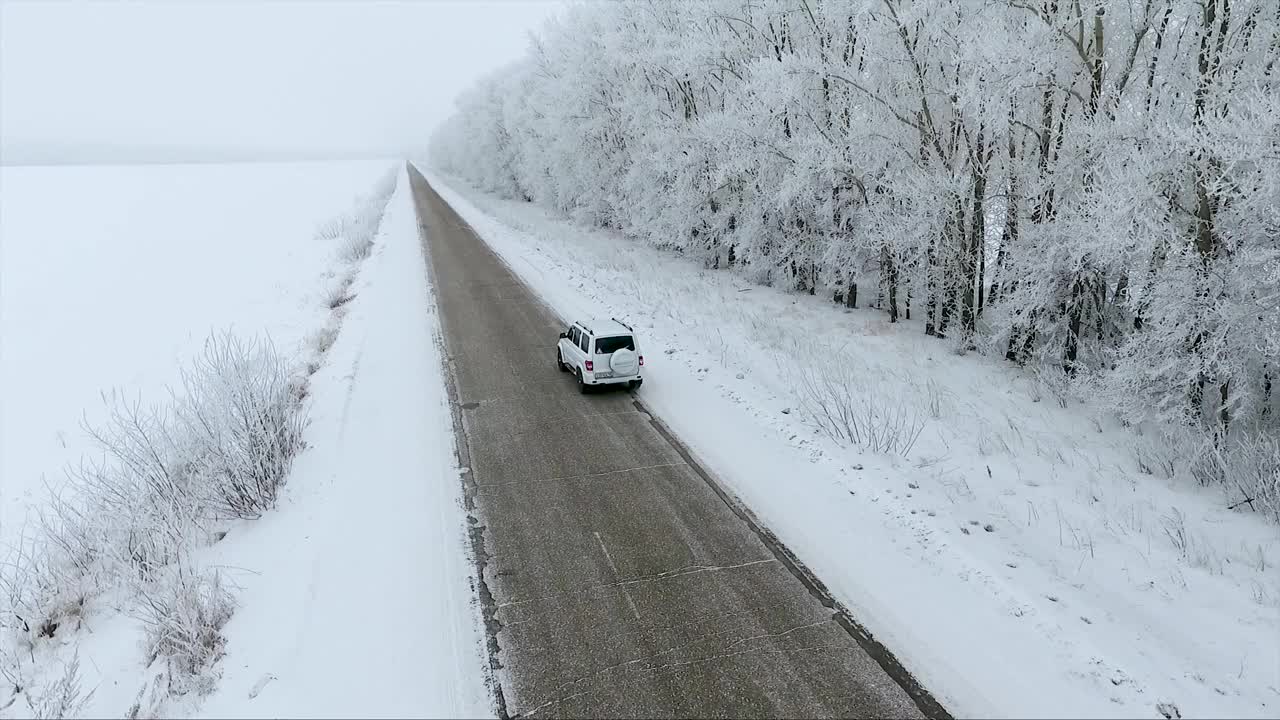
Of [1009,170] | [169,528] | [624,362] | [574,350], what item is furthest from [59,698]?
[1009,170]

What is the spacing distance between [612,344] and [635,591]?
21.1 feet

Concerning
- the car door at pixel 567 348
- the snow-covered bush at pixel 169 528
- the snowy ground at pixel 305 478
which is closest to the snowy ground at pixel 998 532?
the car door at pixel 567 348

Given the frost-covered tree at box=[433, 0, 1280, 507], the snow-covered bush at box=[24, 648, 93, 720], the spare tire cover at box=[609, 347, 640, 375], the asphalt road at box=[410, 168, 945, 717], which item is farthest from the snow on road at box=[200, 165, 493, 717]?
the frost-covered tree at box=[433, 0, 1280, 507]

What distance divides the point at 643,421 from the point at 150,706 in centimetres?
784

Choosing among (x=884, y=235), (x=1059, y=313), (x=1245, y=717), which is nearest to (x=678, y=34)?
(x=884, y=235)

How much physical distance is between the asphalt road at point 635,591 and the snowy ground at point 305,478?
1.89ft

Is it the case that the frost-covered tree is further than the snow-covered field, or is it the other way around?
the snow-covered field

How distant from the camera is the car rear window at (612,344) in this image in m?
12.7

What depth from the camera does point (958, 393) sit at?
13.4 metres

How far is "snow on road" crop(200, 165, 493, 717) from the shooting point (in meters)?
5.87

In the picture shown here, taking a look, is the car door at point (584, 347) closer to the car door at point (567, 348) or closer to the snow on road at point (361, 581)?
the car door at point (567, 348)

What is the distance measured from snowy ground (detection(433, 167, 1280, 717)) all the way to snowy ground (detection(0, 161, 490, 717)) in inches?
172

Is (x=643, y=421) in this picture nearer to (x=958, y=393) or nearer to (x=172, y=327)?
(x=958, y=393)

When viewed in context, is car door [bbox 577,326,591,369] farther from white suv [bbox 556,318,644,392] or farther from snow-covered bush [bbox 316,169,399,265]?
snow-covered bush [bbox 316,169,399,265]
